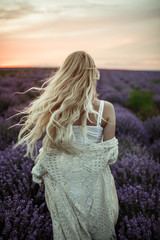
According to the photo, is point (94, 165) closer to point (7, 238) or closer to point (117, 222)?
point (117, 222)

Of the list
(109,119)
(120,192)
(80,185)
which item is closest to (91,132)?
(109,119)

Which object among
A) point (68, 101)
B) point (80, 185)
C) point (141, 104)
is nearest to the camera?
point (68, 101)

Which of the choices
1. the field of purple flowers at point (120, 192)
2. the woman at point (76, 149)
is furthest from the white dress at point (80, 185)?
the field of purple flowers at point (120, 192)

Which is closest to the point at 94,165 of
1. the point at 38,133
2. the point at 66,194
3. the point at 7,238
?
the point at 66,194

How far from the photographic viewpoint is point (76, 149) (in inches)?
58.9

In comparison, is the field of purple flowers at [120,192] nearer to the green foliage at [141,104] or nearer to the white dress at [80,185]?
the white dress at [80,185]

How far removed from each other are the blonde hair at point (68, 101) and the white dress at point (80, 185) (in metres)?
0.09

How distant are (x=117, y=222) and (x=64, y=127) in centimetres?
124

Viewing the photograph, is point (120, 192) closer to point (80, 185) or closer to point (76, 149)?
point (80, 185)

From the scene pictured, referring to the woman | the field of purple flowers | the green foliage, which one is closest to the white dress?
the woman

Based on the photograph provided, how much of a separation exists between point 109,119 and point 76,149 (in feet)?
1.13

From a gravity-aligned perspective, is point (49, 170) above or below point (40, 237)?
above

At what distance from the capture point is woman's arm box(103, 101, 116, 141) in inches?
58.8

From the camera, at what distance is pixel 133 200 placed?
1983 millimetres
